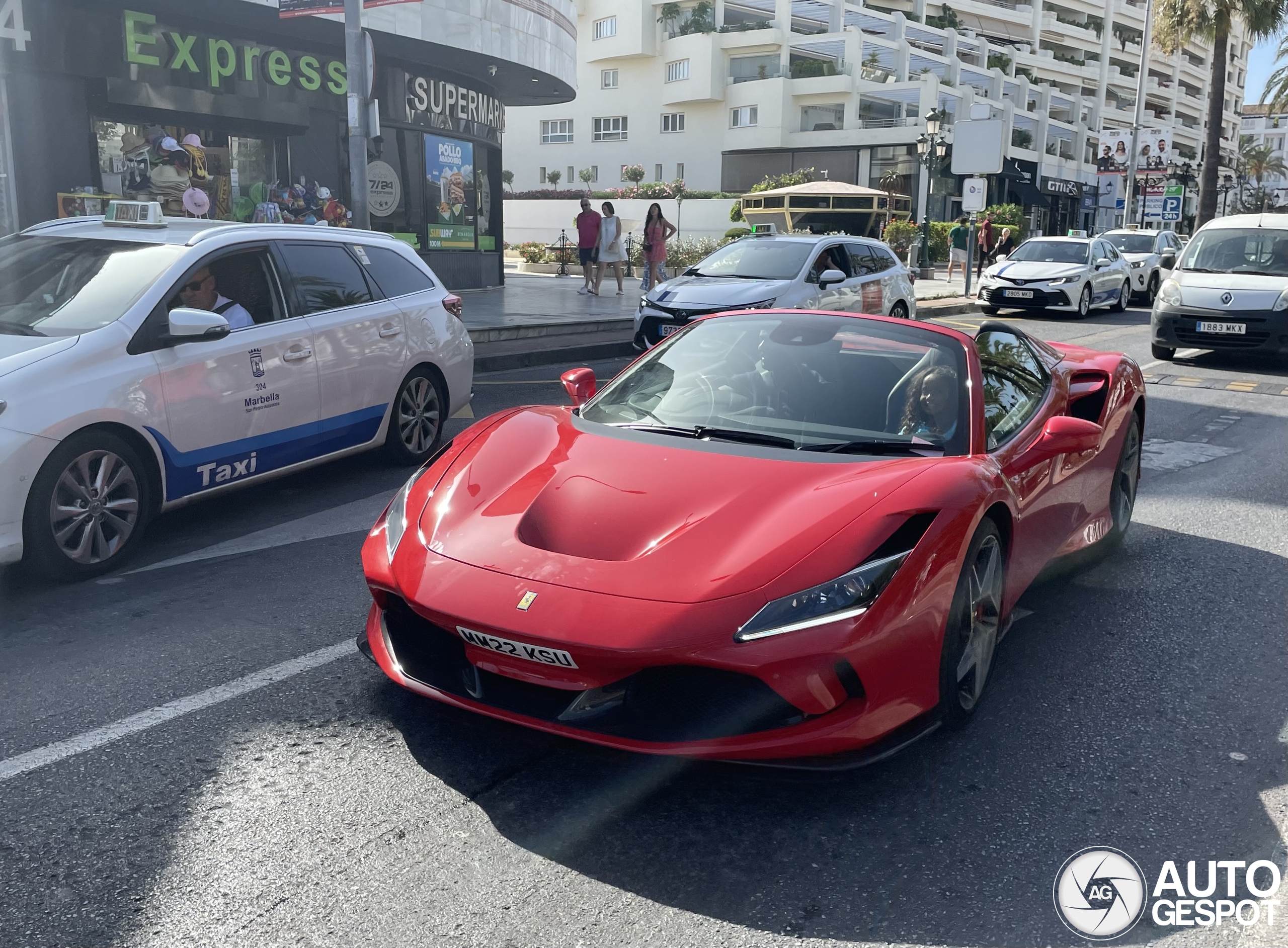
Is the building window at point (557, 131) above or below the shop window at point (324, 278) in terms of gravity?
above

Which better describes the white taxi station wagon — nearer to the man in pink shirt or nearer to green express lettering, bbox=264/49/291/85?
green express lettering, bbox=264/49/291/85

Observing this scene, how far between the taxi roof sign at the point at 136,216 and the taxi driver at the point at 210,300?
62 centimetres

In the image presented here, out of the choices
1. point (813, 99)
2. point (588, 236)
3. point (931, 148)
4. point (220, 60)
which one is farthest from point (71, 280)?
point (813, 99)

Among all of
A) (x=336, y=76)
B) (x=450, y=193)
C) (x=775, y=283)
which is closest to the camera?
(x=775, y=283)

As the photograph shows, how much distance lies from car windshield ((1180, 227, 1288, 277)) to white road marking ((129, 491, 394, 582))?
1236cm

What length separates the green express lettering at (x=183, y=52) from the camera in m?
15.9

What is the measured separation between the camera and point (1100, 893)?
2.85 meters

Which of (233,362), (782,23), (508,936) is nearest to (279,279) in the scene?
(233,362)

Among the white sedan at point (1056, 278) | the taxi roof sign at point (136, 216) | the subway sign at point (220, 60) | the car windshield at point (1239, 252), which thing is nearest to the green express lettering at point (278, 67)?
the subway sign at point (220, 60)

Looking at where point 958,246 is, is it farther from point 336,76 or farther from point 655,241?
point 336,76

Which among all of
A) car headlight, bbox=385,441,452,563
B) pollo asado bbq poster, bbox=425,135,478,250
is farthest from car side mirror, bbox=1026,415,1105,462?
pollo asado bbq poster, bbox=425,135,478,250

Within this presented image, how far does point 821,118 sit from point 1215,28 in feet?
75.3

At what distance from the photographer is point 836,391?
4.20 m

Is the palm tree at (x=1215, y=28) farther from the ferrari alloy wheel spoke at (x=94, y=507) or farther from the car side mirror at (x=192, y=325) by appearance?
the ferrari alloy wheel spoke at (x=94, y=507)
